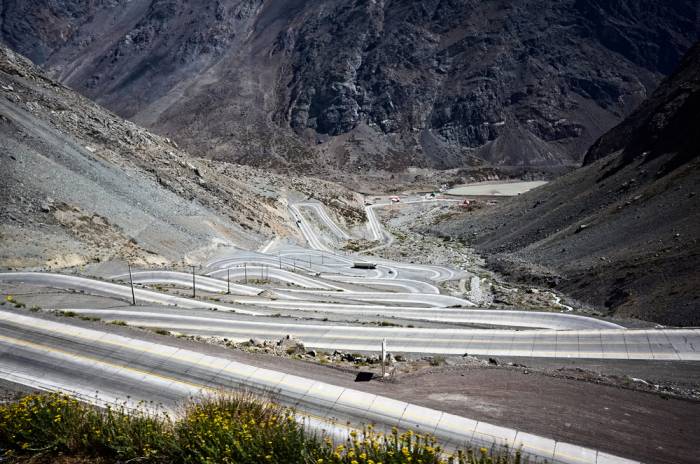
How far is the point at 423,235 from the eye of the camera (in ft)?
330

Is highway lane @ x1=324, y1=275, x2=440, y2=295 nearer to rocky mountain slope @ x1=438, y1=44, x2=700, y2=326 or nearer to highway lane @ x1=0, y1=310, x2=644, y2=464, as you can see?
rocky mountain slope @ x1=438, y1=44, x2=700, y2=326

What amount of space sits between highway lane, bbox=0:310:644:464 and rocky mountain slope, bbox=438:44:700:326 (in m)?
27.1

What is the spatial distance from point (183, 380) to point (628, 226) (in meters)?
52.8

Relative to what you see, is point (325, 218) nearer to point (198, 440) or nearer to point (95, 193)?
point (95, 193)

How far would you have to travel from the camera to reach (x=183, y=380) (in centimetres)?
1830

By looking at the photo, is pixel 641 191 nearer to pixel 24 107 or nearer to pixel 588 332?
pixel 588 332

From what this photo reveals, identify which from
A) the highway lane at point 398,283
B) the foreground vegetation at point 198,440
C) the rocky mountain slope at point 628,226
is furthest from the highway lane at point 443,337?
the highway lane at point 398,283

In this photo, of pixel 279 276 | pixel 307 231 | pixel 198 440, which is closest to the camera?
pixel 198 440

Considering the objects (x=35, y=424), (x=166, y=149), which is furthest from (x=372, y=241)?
(x=35, y=424)

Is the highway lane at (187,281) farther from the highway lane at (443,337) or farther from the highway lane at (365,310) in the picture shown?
the highway lane at (443,337)

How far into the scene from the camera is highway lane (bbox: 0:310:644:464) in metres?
14.7

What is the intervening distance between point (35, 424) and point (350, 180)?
14914cm

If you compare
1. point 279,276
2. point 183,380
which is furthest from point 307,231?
point 183,380

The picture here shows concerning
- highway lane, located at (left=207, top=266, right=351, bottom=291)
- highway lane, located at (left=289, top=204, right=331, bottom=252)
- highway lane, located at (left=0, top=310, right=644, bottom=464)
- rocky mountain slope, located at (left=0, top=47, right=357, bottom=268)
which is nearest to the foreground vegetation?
highway lane, located at (left=0, top=310, right=644, bottom=464)
